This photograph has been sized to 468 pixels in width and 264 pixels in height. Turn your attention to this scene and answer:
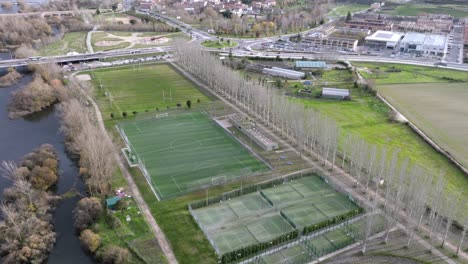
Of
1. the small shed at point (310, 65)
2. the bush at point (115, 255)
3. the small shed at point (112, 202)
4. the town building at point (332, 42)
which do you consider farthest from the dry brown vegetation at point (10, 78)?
the town building at point (332, 42)

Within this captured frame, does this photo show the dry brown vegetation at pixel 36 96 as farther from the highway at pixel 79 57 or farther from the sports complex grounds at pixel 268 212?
the sports complex grounds at pixel 268 212

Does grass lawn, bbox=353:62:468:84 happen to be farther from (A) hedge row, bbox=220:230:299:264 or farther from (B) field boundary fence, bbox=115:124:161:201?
(A) hedge row, bbox=220:230:299:264

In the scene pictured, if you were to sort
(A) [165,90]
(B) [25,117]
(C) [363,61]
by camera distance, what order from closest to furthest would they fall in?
A: (B) [25,117], (A) [165,90], (C) [363,61]

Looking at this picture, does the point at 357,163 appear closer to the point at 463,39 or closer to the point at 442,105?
the point at 442,105

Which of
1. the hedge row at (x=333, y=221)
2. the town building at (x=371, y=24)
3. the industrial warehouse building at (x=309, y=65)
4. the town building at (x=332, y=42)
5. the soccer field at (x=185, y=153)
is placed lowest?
the hedge row at (x=333, y=221)

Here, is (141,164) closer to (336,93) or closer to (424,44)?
(336,93)

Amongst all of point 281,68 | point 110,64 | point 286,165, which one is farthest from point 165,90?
point 286,165
